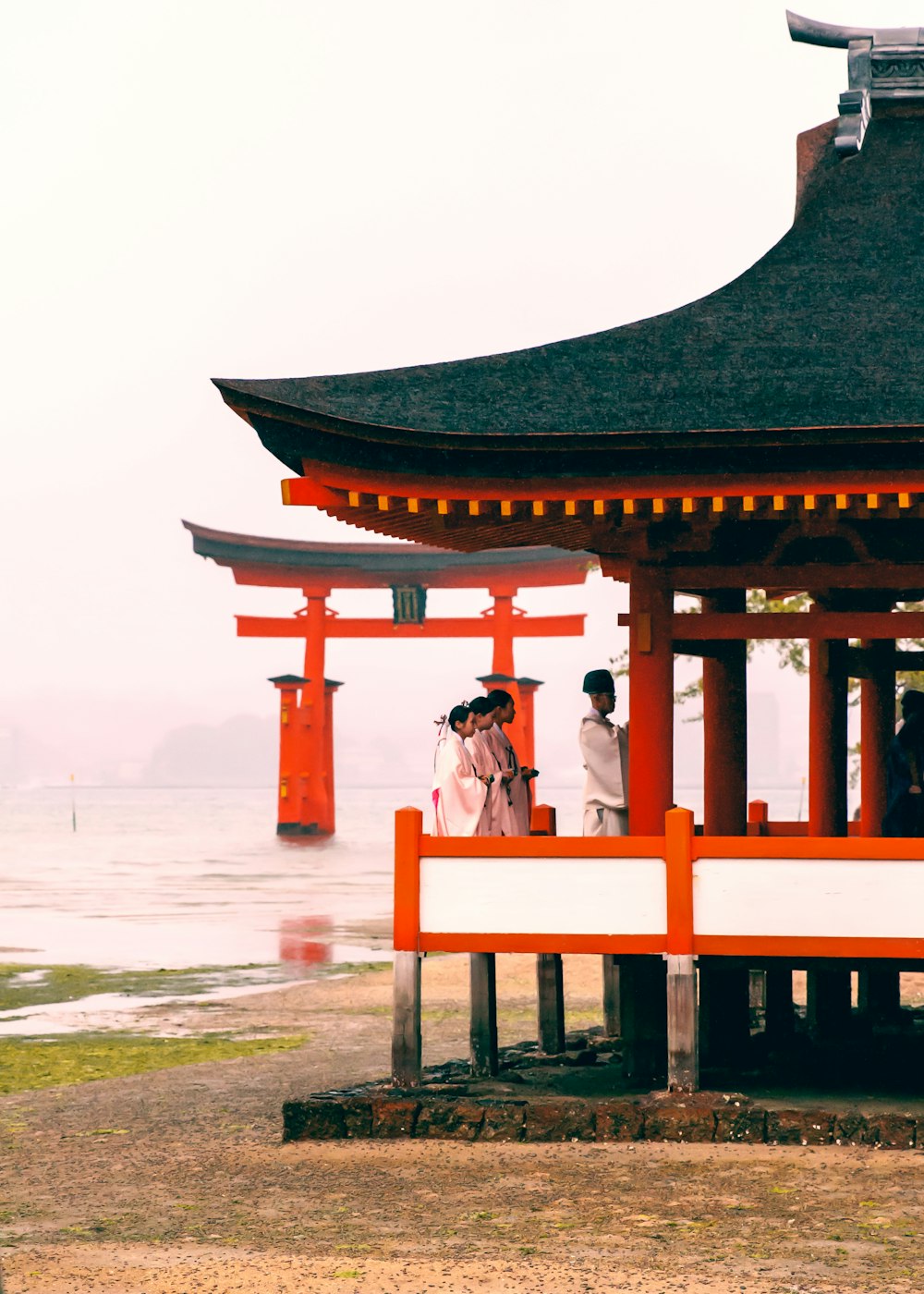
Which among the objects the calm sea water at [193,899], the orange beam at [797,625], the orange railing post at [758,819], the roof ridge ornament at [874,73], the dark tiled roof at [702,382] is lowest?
the calm sea water at [193,899]

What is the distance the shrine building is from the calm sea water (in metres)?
9.68

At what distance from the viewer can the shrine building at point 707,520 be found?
9484 mm

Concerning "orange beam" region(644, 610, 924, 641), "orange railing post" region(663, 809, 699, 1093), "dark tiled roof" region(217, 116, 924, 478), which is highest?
"dark tiled roof" region(217, 116, 924, 478)

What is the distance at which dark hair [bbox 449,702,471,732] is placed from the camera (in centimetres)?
1088

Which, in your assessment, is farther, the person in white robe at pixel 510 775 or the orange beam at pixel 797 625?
the person in white robe at pixel 510 775

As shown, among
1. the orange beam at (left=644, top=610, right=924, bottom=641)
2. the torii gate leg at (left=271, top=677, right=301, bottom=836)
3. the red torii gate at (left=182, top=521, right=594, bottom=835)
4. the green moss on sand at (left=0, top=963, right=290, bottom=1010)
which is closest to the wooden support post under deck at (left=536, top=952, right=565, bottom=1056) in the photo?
the orange beam at (left=644, top=610, right=924, bottom=641)

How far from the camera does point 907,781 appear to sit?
36.3 ft

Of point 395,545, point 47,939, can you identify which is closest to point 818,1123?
point 47,939

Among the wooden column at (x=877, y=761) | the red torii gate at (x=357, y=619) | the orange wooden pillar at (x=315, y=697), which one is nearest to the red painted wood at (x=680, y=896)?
the wooden column at (x=877, y=761)

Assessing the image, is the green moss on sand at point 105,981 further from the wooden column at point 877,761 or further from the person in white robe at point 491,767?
the wooden column at point 877,761

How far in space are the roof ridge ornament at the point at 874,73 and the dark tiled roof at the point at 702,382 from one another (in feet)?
1.25

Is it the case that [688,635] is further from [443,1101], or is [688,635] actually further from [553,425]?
[443,1101]

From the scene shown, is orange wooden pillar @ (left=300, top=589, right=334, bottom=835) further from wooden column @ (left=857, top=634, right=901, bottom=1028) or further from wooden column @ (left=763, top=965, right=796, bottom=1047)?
wooden column @ (left=763, top=965, right=796, bottom=1047)

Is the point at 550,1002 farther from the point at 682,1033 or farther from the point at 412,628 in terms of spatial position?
the point at 412,628
